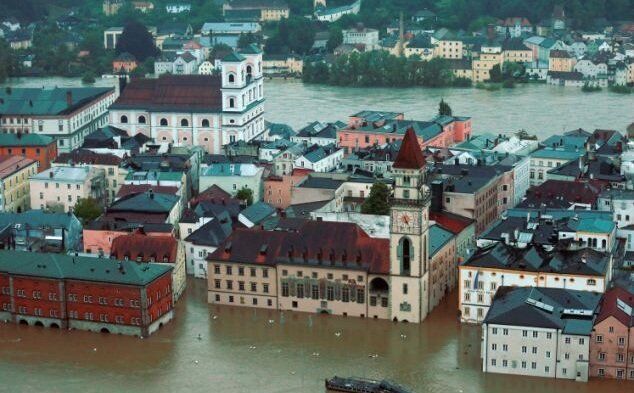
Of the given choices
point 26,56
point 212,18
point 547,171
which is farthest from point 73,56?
point 547,171

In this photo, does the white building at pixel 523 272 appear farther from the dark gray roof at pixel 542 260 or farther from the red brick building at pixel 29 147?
the red brick building at pixel 29 147

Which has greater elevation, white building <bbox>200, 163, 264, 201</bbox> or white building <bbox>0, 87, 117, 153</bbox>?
white building <bbox>0, 87, 117, 153</bbox>

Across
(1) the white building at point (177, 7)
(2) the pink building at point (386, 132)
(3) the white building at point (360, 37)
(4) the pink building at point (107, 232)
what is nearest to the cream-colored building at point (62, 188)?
(4) the pink building at point (107, 232)

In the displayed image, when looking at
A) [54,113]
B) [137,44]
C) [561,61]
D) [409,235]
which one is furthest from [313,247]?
[137,44]

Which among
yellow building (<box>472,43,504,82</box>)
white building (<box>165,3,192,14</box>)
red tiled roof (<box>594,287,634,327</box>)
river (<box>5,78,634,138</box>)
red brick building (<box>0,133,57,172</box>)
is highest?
white building (<box>165,3,192,14</box>)

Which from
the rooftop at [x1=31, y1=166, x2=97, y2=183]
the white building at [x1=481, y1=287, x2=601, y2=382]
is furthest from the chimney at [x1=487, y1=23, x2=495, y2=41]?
the white building at [x1=481, y1=287, x2=601, y2=382]

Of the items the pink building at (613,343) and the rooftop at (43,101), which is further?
the rooftop at (43,101)

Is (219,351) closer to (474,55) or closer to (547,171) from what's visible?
(547,171)

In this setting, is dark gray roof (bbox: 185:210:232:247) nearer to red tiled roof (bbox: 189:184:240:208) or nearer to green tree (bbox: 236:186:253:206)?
red tiled roof (bbox: 189:184:240:208)
